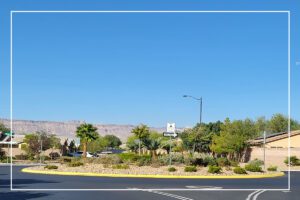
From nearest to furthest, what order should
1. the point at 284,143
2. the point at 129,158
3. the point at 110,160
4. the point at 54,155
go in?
the point at 110,160, the point at 129,158, the point at 284,143, the point at 54,155

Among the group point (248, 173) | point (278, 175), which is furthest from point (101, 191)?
point (278, 175)

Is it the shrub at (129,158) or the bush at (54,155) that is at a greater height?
the shrub at (129,158)

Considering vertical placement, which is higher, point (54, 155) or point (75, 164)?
point (75, 164)

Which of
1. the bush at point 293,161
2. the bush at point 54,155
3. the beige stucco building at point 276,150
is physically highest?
the beige stucco building at point 276,150

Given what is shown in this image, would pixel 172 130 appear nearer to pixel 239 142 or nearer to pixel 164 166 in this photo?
pixel 164 166

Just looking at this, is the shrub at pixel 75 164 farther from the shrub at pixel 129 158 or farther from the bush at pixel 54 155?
the bush at pixel 54 155

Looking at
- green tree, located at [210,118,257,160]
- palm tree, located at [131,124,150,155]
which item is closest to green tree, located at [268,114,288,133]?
palm tree, located at [131,124,150,155]

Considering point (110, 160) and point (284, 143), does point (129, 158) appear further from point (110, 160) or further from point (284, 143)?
Result: point (284, 143)

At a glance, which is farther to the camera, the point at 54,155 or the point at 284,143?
the point at 54,155

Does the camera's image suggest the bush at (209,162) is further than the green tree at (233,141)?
No

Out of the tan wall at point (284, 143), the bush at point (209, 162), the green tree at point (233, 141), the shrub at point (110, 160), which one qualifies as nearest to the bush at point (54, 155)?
the green tree at point (233, 141)

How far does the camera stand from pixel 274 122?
115 metres

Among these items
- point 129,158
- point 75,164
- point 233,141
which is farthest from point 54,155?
point 75,164

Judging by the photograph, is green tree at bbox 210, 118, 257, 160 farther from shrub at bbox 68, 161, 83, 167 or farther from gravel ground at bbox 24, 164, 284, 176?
shrub at bbox 68, 161, 83, 167
